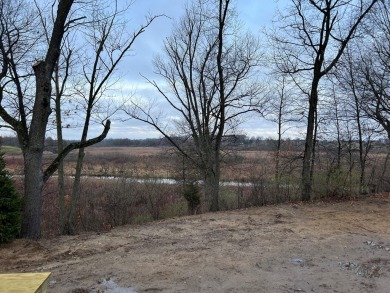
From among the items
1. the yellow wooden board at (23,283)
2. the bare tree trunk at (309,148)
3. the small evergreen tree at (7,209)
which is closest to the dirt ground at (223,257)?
the small evergreen tree at (7,209)

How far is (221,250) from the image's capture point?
7188mm

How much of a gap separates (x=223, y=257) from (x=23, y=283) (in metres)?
4.09

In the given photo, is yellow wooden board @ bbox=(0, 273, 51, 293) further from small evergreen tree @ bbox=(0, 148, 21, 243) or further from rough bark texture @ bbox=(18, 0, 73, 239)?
rough bark texture @ bbox=(18, 0, 73, 239)

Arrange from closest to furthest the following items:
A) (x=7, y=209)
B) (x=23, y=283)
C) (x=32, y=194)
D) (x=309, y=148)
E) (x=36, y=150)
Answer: (x=23, y=283) < (x=7, y=209) < (x=32, y=194) < (x=36, y=150) < (x=309, y=148)

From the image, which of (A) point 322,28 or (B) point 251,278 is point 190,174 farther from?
(B) point 251,278

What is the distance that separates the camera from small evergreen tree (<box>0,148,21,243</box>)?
24.0ft

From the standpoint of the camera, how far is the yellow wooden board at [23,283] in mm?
3043

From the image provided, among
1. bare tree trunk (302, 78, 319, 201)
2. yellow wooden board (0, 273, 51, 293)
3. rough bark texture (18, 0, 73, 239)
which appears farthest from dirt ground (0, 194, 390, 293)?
bare tree trunk (302, 78, 319, 201)

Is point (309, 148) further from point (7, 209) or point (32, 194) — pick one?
point (7, 209)

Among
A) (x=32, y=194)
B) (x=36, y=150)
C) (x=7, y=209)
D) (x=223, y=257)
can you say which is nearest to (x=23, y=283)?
(x=223, y=257)

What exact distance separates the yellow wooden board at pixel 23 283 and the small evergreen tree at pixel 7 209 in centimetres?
428

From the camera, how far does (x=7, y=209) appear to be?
Result: 7453 millimetres

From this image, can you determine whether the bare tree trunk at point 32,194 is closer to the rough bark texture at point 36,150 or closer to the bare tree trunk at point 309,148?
the rough bark texture at point 36,150

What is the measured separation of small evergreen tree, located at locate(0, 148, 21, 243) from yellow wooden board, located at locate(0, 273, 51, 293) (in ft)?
14.0
